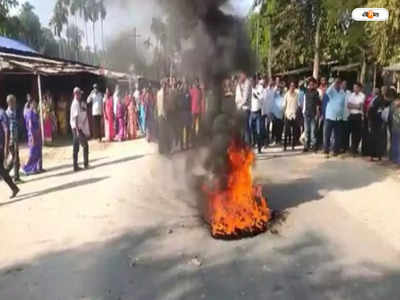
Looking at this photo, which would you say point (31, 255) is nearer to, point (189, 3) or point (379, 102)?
point (189, 3)

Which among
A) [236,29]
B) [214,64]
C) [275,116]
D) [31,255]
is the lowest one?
[31,255]

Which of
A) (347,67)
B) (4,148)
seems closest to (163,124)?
(4,148)

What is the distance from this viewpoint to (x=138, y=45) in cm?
756

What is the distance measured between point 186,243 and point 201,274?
926 millimetres

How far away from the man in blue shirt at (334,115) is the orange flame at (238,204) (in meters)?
4.46

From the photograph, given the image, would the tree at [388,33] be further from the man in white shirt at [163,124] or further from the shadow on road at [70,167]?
the shadow on road at [70,167]

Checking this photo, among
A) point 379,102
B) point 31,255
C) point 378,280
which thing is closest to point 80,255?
point 31,255

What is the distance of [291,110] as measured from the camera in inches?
477

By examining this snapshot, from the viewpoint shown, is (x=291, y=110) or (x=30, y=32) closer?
(x=291, y=110)

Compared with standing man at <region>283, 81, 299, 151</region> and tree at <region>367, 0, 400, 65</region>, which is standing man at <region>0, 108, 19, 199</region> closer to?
standing man at <region>283, 81, 299, 151</region>

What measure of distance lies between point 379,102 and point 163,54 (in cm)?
495

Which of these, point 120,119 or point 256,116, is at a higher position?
point 256,116

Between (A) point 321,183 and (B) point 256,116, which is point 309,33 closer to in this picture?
(B) point 256,116

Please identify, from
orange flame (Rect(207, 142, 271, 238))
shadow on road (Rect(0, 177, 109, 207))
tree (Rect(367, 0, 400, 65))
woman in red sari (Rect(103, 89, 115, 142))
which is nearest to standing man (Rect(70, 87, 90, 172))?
shadow on road (Rect(0, 177, 109, 207))
